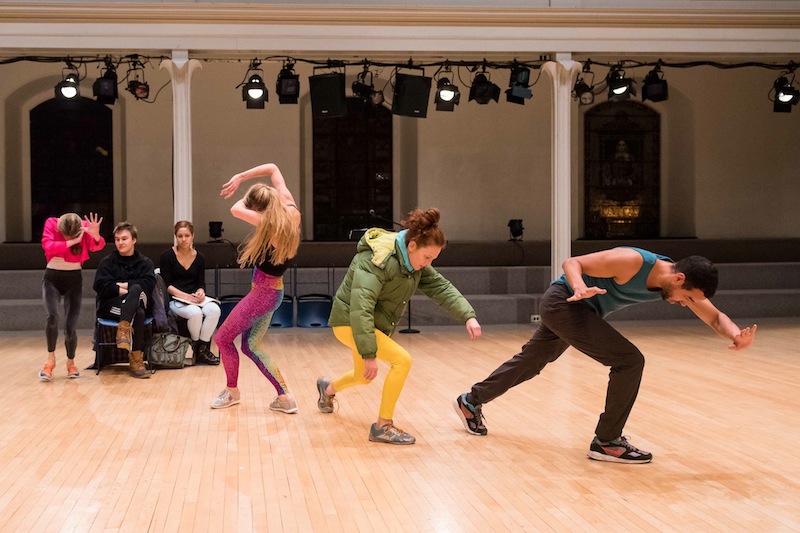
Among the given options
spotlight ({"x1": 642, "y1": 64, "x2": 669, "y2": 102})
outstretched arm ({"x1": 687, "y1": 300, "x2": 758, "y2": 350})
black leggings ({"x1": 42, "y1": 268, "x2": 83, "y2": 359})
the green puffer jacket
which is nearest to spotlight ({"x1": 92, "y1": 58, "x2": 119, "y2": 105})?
black leggings ({"x1": 42, "y1": 268, "x2": 83, "y2": 359})

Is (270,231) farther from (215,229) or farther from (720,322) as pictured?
(215,229)

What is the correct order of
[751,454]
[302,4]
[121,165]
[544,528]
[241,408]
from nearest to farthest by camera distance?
1. [544,528]
2. [751,454]
3. [241,408]
4. [302,4]
5. [121,165]

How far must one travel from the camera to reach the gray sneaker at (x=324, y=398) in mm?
5609

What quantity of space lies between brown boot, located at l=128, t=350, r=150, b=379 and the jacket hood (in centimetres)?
331

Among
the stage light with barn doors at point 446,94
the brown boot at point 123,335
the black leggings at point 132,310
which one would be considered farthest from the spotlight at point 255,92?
the brown boot at point 123,335

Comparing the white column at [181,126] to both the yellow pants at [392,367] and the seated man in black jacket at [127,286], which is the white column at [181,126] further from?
the yellow pants at [392,367]

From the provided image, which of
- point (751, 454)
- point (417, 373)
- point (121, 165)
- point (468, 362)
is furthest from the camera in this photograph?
point (121, 165)

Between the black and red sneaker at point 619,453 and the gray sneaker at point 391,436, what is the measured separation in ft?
3.43

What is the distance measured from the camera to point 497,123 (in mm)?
14234

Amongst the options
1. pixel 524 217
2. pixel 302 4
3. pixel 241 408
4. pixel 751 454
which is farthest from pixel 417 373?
pixel 524 217

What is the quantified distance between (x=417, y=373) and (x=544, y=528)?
4112 millimetres

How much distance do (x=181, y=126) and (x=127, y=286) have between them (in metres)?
3.10

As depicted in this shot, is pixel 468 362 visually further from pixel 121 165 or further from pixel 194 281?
pixel 121 165

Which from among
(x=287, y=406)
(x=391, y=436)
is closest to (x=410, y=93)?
(x=287, y=406)
